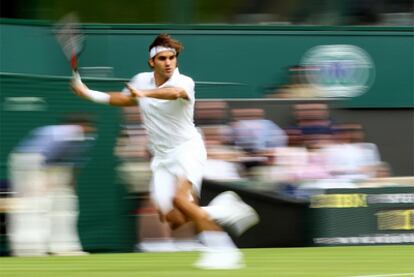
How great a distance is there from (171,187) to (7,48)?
6.91 meters

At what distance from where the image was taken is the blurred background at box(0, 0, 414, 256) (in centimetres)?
1062

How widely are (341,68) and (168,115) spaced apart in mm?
8239

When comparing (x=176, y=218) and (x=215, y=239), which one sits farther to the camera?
(x=176, y=218)

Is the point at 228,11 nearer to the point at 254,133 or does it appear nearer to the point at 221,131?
the point at 254,133

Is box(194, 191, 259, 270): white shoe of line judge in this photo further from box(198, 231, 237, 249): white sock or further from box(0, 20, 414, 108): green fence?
box(0, 20, 414, 108): green fence

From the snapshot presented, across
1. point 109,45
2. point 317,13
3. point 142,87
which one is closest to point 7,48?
point 109,45

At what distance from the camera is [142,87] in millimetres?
7902

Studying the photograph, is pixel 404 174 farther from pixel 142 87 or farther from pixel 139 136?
pixel 142 87

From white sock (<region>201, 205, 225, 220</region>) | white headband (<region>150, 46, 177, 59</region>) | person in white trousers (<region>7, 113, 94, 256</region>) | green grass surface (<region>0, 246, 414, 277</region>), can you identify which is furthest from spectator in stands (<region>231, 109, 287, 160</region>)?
white headband (<region>150, 46, 177, 59</region>)

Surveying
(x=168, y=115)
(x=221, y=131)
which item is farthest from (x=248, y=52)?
(x=168, y=115)

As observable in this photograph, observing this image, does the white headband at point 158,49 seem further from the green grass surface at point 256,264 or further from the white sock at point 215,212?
the green grass surface at point 256,264

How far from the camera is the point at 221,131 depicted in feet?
37.6

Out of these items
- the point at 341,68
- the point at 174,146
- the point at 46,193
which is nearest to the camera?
the point at 174,146

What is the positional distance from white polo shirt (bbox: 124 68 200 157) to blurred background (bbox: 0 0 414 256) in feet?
8.35
